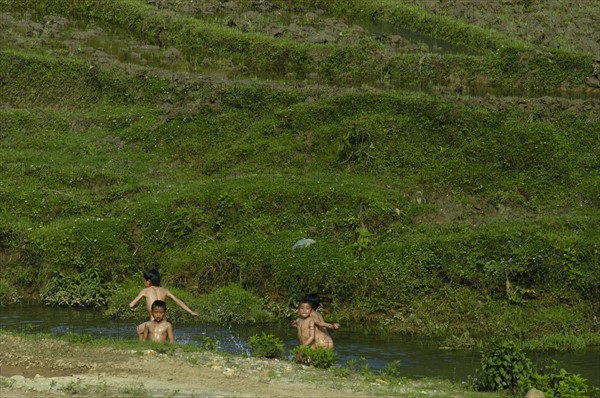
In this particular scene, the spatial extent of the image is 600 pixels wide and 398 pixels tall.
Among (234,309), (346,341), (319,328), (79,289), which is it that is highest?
(319,328)

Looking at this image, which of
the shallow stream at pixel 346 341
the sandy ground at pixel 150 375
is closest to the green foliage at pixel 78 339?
the sandy ground at pixel 150 375

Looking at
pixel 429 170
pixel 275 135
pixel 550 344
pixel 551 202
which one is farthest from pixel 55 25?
pixel 550 344

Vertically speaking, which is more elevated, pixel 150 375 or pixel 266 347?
pixel 150 375

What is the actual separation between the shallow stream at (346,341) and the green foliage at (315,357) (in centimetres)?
141

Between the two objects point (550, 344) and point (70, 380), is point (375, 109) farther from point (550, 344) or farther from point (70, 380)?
point (70, 380)

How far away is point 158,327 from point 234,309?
2995mm

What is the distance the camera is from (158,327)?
54.7ft

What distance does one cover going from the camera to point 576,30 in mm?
34750

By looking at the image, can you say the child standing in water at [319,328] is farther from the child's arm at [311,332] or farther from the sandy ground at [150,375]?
the sandy ground at [150,375]

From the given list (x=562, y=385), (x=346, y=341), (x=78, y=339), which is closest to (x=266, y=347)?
(x=78, y=339)

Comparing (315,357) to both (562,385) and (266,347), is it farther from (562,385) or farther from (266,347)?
(562,385)

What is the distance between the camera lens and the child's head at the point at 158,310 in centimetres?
1661

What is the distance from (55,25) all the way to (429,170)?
1757cm

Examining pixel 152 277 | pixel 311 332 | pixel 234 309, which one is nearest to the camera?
pixel 311 332
